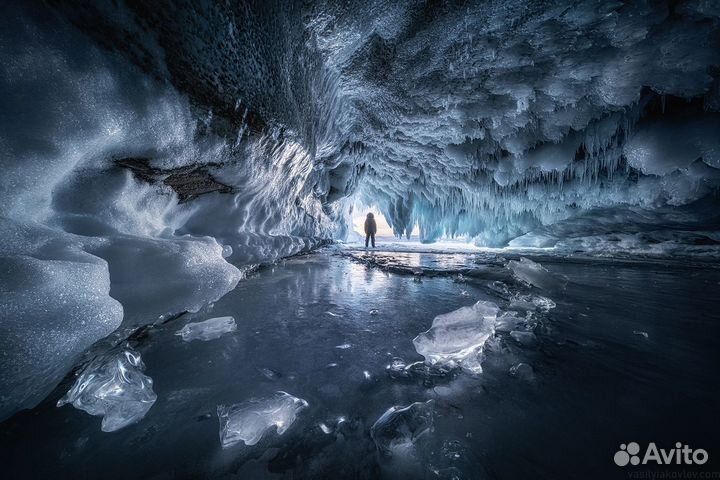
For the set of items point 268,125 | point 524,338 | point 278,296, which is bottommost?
point 278,296

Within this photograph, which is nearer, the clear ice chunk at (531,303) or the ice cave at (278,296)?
the ice cave at (278,296)

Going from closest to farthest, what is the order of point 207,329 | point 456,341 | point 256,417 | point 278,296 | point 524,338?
point 256,417 → point 456,341 → point 524,338 → point 207,329 → point 278,296

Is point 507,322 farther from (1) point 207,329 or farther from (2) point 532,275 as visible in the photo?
(1) point 207,329

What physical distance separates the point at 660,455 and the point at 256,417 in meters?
1.11

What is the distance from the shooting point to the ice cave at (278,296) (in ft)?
2.39

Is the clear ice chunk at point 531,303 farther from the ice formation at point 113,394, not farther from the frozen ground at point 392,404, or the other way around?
the ice formation at point 113,394

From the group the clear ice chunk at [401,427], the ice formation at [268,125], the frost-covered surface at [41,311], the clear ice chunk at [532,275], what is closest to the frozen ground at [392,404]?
the clear ice chunk at [401,427]

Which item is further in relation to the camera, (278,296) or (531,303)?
(278,296)

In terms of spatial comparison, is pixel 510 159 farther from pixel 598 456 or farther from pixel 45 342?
pixel 45 342

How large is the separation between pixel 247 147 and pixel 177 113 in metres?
0.97

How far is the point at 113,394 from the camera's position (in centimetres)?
88

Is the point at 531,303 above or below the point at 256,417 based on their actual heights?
above

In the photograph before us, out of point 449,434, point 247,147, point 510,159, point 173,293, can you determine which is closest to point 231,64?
point 247,147

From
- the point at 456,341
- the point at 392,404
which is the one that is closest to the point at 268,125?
the point at 456,341
